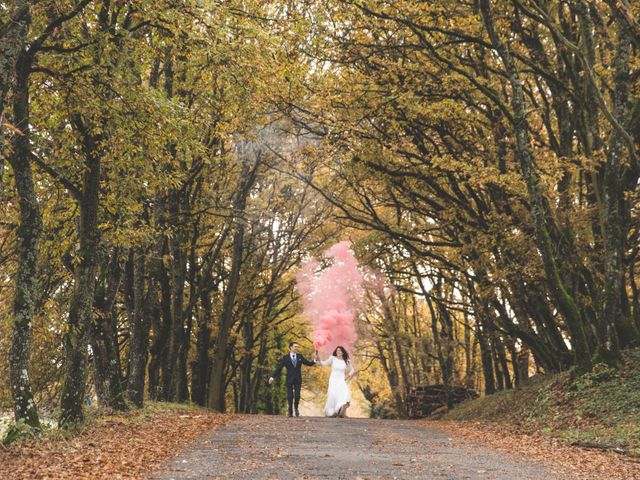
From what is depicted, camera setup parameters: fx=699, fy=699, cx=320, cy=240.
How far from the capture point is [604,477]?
8227 mm

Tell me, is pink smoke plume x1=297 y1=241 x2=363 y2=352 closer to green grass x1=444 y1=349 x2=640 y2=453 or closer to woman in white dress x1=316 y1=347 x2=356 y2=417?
woman in white dress x1=316 y1=347 x2=356 y2=417

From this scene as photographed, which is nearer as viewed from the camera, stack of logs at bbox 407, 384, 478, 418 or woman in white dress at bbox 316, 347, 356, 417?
woman in white dress at bbox 316, 347, 356, 417

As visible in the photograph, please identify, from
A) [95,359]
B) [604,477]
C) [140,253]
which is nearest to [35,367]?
[95,359]

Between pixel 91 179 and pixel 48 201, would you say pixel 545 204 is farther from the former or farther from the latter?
pixel 48 201

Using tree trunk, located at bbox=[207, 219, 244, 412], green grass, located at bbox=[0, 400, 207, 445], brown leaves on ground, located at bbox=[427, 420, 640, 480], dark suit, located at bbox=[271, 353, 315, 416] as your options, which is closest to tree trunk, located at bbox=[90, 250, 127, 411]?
green grass, located at bbox=[0, 400, 207, 445]

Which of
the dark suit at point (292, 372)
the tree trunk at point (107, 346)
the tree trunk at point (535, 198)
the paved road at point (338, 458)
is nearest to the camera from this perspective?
the paved road at point (338, 458)

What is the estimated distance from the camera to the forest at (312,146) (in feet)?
36.9

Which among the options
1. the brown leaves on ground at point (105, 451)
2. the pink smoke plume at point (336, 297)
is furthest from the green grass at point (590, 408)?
the pink smoke plume at point (336, 297)

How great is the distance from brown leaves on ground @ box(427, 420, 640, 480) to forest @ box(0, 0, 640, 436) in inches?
108

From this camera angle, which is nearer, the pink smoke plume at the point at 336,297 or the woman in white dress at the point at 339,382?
the woman in white dress at the point at 339,382

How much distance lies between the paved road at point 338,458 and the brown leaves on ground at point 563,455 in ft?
1.33

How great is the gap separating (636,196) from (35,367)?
667 inches

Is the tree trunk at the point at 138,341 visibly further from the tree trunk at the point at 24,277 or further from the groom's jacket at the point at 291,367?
the tree trunk at the point at 24,277

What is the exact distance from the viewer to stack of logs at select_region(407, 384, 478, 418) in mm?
30234
